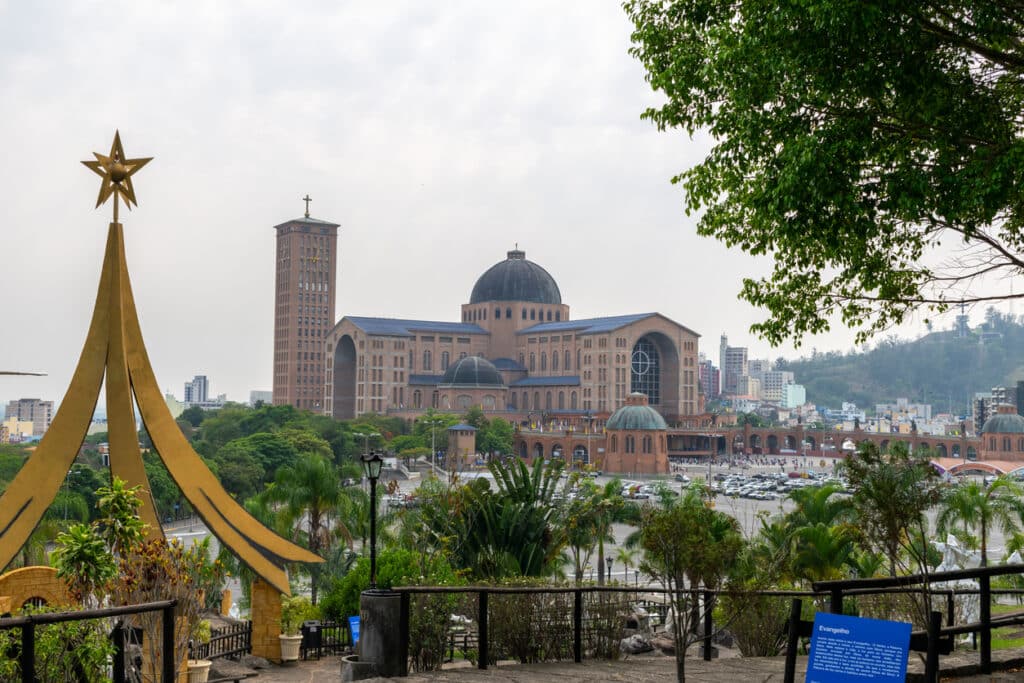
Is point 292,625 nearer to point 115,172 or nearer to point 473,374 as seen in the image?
point 115,172

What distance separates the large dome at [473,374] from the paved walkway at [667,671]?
4010 inches

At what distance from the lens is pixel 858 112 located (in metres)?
10.6

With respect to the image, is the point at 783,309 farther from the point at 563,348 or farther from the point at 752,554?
the point at 563,348

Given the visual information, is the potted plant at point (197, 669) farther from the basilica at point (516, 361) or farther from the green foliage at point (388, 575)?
the basilica at point (516, 361)

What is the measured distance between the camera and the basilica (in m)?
113

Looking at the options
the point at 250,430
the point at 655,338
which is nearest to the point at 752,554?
the point at 250,430

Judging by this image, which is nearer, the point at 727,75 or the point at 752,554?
the point at 727,75

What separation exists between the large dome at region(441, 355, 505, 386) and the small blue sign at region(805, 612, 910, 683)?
106609 millimetres

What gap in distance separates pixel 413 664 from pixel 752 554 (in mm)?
13462

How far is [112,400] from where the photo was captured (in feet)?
58.2

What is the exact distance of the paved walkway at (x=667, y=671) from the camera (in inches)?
377

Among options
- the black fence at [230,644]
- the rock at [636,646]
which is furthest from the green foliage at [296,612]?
the rock at [636,646]

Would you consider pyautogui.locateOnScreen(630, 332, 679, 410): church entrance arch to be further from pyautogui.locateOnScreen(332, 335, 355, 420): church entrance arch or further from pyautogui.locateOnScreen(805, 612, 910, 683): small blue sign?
pyautogui.locateOnScreen(805, 612, 910, 683): small blue sign

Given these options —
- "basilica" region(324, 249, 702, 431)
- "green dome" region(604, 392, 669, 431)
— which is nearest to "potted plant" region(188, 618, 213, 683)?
"green dome" region(604, 392, 669, 431)
